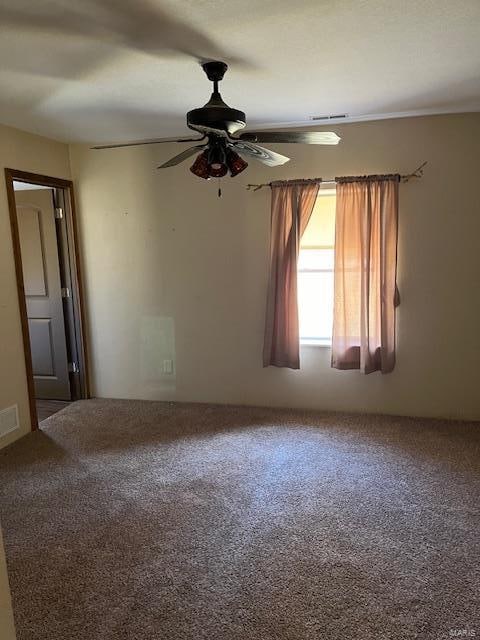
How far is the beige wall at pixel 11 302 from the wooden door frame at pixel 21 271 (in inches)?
1.5

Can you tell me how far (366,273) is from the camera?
138 inches

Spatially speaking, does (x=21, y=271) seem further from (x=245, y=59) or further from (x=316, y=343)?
(x=316, y=343)

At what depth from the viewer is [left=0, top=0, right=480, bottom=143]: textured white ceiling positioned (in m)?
1.76

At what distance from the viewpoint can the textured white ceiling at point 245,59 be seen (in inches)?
69.4

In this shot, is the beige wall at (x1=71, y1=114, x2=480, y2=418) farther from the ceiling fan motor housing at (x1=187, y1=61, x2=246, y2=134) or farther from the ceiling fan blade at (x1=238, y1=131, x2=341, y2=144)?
the ceiling fan motor housing at (x1=187, y1=61, x2=246, y2=134)

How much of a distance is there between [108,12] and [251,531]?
2.41 metres

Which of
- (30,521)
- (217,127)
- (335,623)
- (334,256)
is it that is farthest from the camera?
(334,256)

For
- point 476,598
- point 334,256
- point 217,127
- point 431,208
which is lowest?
point 476,598

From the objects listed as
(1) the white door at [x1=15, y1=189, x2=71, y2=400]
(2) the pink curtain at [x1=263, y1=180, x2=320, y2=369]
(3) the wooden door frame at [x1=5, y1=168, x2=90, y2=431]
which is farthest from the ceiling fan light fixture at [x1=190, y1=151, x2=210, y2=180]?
(1) the white door at [x1=15, y1=189, x2=71, y2=400]

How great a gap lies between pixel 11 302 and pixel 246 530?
243 centimetres

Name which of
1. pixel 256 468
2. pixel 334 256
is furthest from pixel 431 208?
pixel 256 468

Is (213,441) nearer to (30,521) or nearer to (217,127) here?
(30,521)

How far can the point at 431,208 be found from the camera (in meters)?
3.46

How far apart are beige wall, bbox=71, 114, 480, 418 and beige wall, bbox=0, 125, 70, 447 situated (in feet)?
1.95
